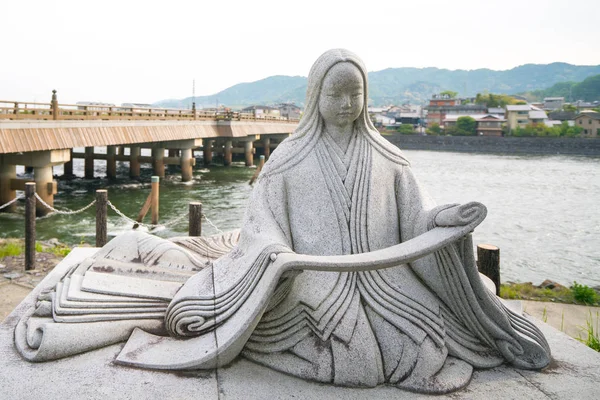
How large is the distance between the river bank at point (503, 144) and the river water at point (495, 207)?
1547 centimetres

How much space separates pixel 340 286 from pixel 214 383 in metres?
0.95

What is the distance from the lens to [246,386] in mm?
2777

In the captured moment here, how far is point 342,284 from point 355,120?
4.14ft

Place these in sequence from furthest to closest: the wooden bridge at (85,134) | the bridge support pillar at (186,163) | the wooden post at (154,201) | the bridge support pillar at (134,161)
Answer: the bridge support pillar at (186,163) < the bridge support pillar at (134,161) < the wooden bridge at (85,134) < the wooden post at (154,201)

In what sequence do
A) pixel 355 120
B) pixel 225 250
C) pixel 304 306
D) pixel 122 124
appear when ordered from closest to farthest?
1. pixel 304 306
2. pixel 355 120
3. pixel 225 250
4. pixel 122 124

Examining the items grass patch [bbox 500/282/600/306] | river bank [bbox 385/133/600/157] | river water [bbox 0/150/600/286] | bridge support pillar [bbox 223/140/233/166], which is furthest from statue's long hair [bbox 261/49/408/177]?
river bank [bbox 385/133/600/157]

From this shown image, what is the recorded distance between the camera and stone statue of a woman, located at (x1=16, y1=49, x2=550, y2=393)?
286 centimetres

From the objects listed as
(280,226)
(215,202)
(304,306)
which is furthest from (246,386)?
(215,202)

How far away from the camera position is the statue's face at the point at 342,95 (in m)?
3.38

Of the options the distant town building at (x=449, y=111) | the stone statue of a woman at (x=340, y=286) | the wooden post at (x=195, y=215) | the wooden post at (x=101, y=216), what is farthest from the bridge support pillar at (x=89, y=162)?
the distant town building at (x=449, y=111)

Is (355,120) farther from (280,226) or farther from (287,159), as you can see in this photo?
(280,226)

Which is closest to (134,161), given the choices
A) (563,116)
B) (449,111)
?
(449,111)

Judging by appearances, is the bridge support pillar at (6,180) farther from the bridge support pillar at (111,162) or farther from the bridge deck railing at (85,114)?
the bridge support pillar at (111,162)

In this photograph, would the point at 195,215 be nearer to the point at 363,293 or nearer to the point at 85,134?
the point at 363,293
